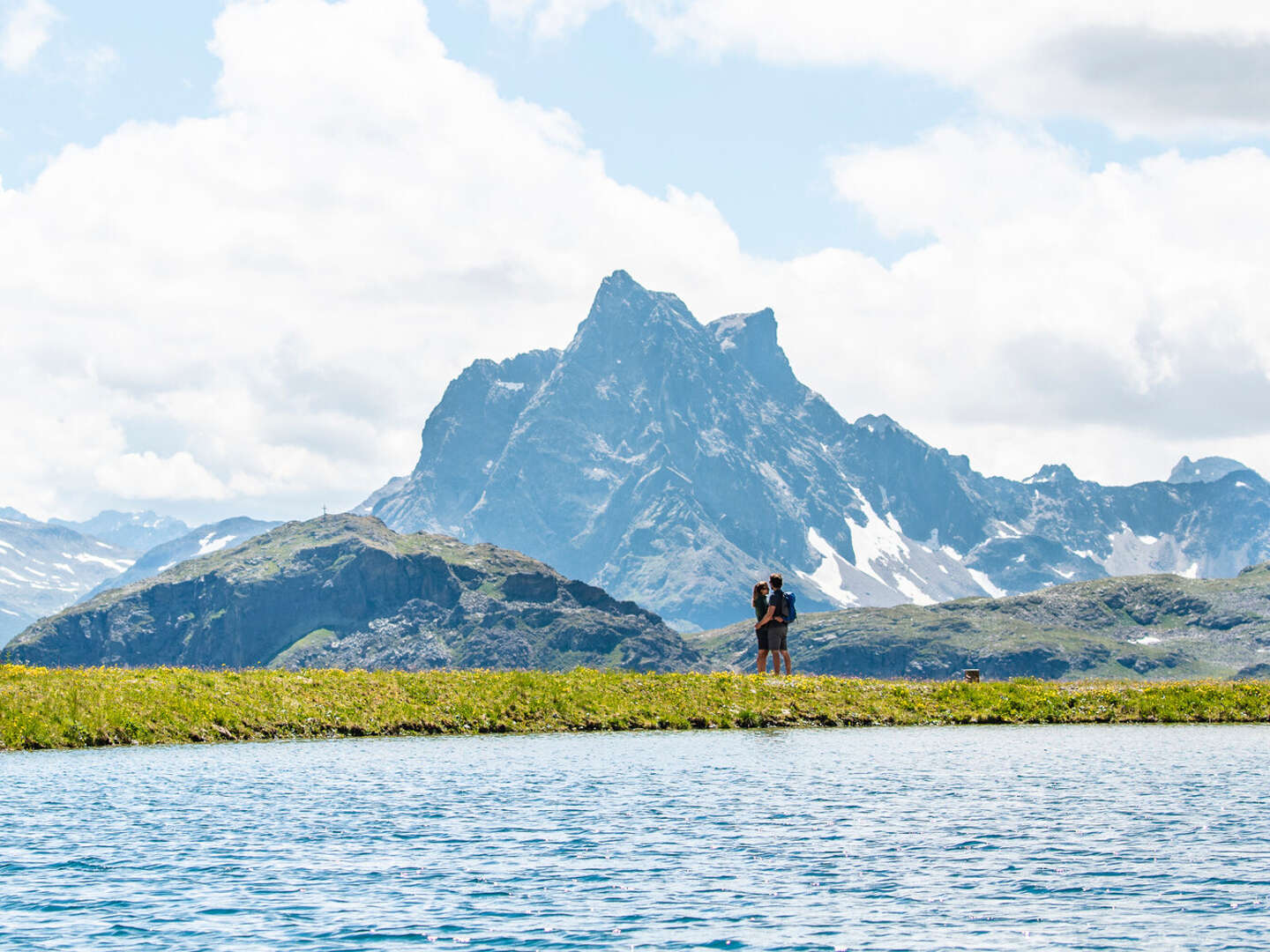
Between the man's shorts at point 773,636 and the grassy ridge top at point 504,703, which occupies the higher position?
the man's shorts at point 773,636

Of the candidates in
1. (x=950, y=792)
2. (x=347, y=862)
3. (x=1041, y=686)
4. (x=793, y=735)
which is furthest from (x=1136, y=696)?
(x=347, y=862)

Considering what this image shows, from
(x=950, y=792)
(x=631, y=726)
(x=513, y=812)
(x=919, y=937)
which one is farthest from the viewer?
(x=631, y=726)

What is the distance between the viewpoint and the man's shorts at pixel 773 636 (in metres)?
63.7

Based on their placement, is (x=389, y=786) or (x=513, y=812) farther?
(x=389, y=786)

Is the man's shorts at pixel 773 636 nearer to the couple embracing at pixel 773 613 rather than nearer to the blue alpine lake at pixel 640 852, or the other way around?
the couple embracing at pixel 773 613

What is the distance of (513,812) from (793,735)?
23941mm

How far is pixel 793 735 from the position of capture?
54.3 m

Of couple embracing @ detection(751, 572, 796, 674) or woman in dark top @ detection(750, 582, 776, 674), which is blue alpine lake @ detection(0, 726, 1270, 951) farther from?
woman in dark top @ detection(750, 582, 776, 674)

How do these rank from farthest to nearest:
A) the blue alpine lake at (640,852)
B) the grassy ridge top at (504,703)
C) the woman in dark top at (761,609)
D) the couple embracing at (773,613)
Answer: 1. the woman in dark top at (761,609)
2. the couple embracing at (773,613)
3. the grassy ridge top at (504,703)
4. the blue alpine lake at (640,852)

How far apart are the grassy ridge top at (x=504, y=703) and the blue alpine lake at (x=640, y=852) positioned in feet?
23.0

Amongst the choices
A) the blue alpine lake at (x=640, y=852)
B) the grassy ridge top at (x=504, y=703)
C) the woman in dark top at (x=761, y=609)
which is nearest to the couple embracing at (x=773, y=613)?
the woman in dark top at (x=761, y=609)

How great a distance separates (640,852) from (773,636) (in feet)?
126

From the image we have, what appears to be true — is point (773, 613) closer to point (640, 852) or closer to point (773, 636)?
point (773, 636)

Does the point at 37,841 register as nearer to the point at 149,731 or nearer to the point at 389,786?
the point at 389,786
